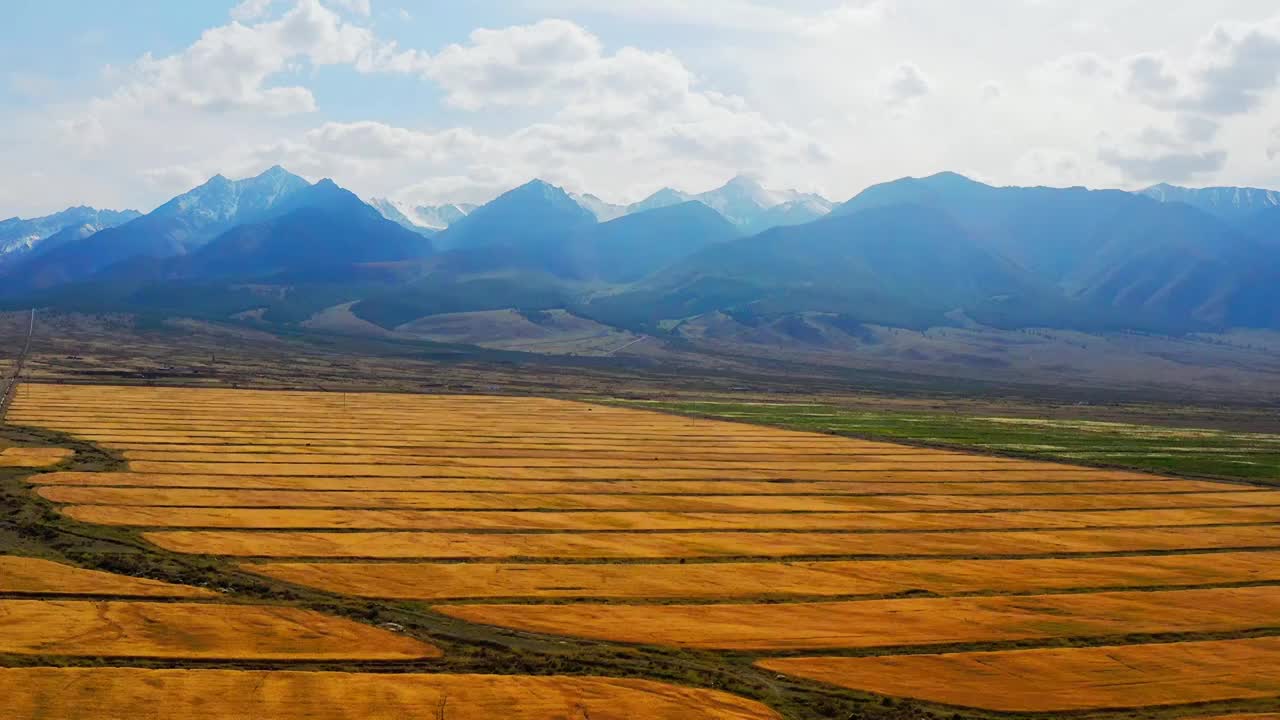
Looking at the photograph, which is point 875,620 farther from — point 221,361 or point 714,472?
point 221,361

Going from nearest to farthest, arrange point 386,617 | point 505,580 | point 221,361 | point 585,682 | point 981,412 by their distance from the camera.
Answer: point 585,682 < point 386,617 < point 505,580 < point 981,412 < point 221,361

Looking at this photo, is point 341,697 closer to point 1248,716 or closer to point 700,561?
point 700,561

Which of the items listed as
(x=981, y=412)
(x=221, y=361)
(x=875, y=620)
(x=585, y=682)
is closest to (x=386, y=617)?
(x=585, y=682)

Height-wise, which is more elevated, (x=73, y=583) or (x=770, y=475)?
(x=770, y=475)

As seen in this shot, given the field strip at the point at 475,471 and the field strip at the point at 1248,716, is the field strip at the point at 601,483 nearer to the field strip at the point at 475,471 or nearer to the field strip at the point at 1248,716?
the field strip at the point at 475,471

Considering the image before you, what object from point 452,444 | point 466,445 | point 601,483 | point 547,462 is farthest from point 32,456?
point 601,483

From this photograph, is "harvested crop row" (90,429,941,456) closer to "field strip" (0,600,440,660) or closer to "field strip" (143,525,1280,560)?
"field strip" (143,525,1280,560)
